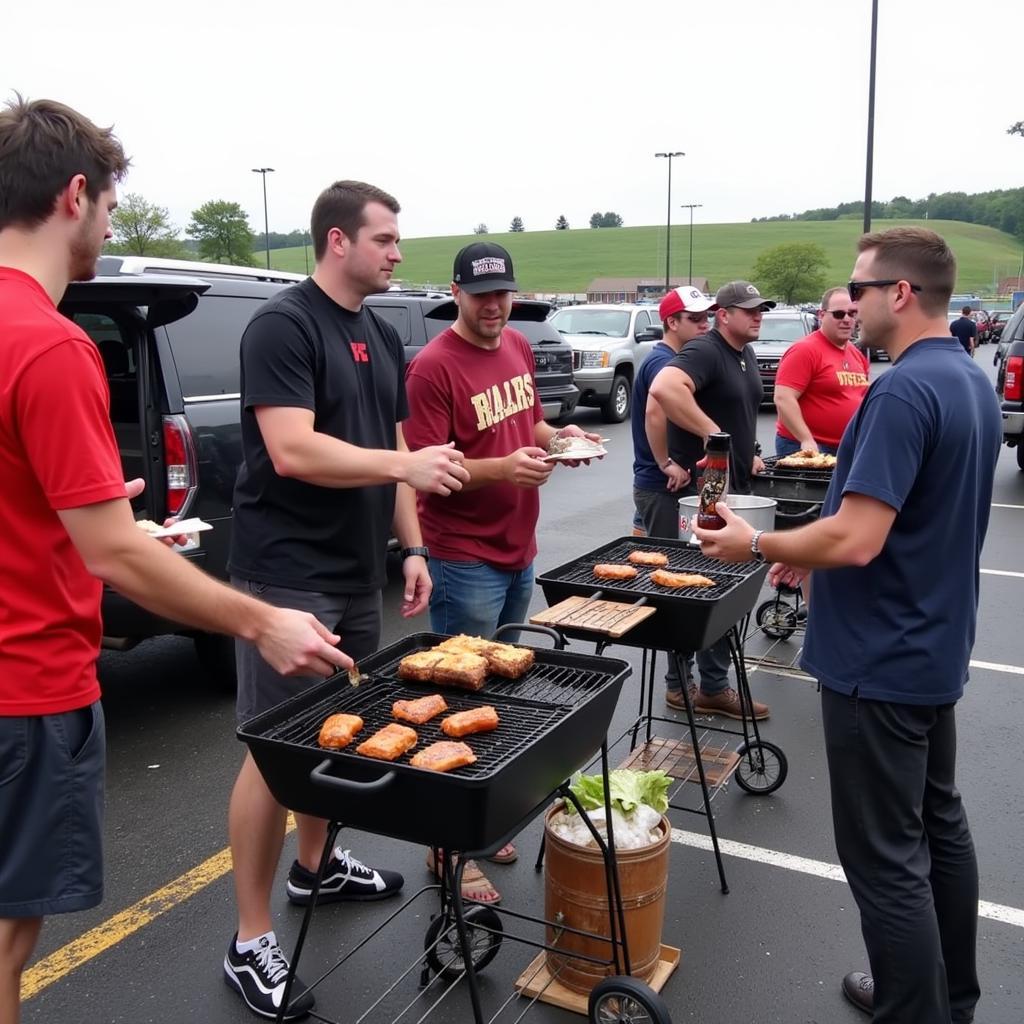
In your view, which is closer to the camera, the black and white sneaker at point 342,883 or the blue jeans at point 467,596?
the black and white sneaker at point 342,883

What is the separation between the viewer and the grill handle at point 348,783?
7.15ft

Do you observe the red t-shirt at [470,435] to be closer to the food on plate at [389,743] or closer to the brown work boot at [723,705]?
the food on plate at [389,743]

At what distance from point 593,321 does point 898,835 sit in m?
17.3

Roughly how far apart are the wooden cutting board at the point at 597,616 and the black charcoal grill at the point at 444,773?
23cm

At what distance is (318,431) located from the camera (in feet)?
10.2

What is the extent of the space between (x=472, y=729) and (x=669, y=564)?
186cm

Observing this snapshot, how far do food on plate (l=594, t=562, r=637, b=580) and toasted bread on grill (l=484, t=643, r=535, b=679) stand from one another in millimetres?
935

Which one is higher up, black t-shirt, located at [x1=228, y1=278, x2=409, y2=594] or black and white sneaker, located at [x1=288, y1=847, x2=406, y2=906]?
black t-shirt, located at [x1=228, y1=278, x2=409, y2=594]

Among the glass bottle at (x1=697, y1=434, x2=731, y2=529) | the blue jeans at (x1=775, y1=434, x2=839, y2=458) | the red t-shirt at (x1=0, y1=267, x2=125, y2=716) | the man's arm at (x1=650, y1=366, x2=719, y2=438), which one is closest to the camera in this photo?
the red t-shirt at (x1=0, y1=267, x2=125, y2=716)

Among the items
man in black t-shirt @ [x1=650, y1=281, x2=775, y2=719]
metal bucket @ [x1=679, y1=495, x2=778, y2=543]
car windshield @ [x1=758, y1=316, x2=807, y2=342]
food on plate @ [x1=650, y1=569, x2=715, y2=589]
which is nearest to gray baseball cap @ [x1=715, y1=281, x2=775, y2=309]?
man in black t-shirt @ [x1=650, y1=281, x2=775, y2=719]

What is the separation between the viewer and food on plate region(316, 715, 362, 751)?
2.38 m

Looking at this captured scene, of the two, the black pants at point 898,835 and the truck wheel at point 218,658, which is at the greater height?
the black pants at point 898,835

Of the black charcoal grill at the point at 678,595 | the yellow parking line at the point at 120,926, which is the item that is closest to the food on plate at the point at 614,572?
the black charcoal grill at the point at 678,595

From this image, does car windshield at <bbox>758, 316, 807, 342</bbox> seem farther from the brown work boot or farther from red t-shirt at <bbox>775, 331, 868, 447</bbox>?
the brown work boot
